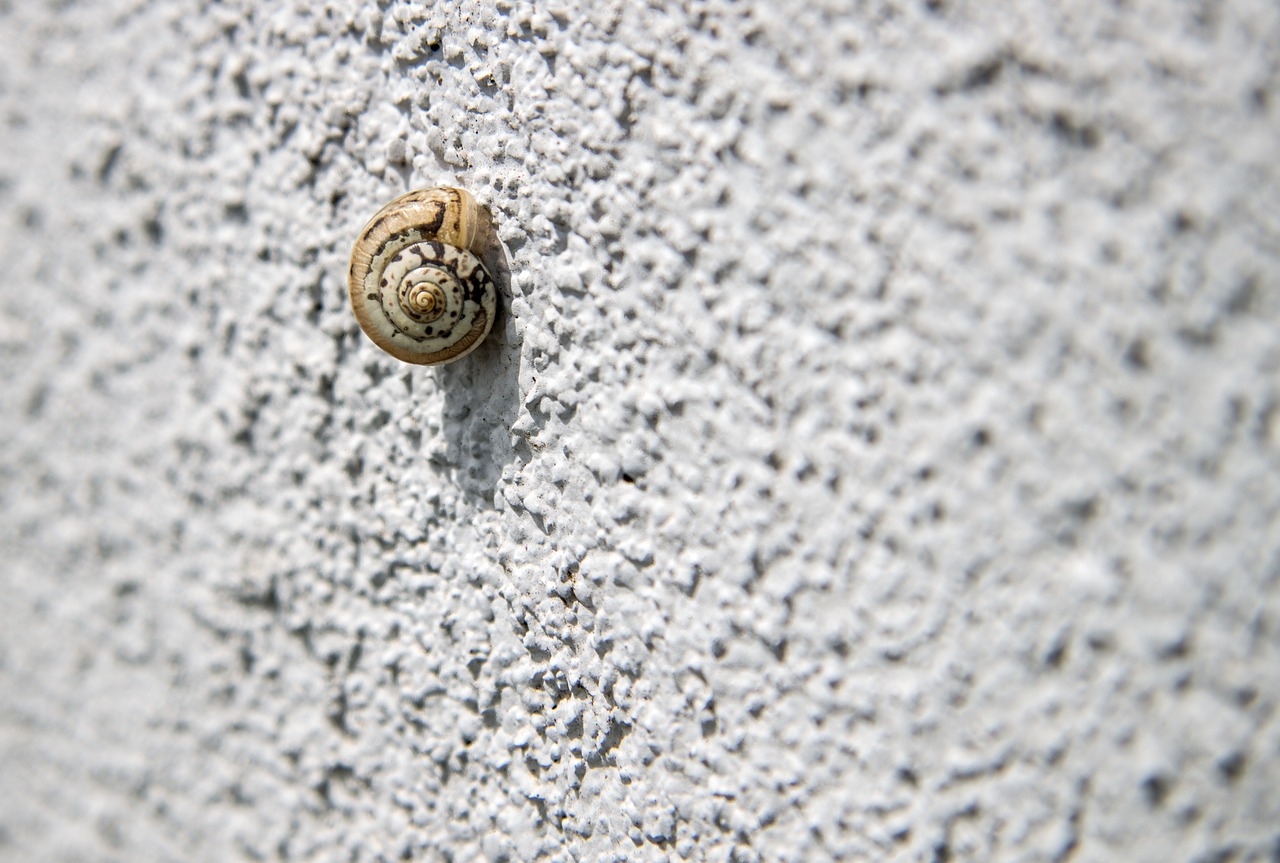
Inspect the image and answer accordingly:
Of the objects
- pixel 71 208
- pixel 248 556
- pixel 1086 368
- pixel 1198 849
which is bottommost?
pixel 248 556

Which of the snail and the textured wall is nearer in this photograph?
the textured wall

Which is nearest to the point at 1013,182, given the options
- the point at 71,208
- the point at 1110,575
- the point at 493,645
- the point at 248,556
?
the point at 1110,575

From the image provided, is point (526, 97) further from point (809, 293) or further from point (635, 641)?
point (635, 641)

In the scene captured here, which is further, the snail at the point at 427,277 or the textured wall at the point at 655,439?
the snail at the point at 427,277
